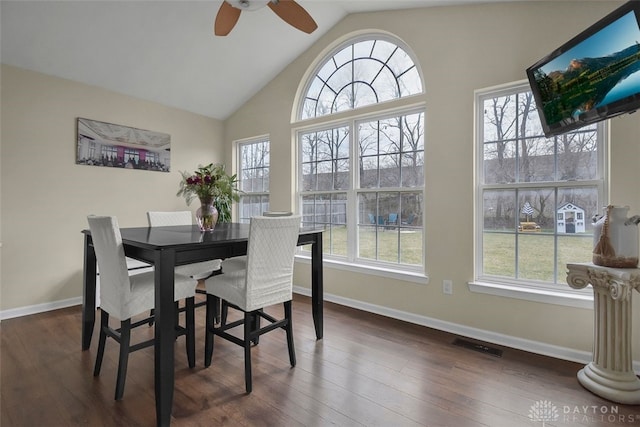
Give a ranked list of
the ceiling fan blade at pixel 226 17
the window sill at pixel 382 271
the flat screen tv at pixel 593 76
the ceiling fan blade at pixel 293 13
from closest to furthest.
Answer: the flat screen tv at pixel 593 76
the ceiling fan blade at pixel 293 13
the ceiling fan blade at pixel 226 17
the window sill at pixel 382 271

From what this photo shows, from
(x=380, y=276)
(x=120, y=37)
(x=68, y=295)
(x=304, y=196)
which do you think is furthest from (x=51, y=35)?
(x=380, y=276)

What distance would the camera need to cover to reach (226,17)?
2195mm

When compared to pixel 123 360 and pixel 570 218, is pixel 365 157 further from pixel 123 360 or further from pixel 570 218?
pixel 123 360

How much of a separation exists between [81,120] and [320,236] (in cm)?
305

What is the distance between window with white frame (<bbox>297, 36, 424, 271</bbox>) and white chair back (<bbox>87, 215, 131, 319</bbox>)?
225cm

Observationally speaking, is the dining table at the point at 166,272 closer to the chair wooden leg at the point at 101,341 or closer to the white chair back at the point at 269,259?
the white chair back at the point at 269,259

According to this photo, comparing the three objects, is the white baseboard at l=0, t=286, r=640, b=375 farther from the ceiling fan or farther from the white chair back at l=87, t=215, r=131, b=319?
the ceiling fan

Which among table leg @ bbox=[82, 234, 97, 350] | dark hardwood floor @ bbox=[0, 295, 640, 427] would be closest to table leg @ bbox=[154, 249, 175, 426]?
dark hardwood floor @ bbox=[0, 295, 640, 427]

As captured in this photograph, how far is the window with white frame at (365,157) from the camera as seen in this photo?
9.84ft

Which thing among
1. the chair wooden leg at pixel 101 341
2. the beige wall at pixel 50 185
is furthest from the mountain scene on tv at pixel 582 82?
the beige wall at pixel 50 185

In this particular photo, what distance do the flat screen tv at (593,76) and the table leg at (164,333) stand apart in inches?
98.8

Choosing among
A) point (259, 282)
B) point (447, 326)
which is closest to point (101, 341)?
point (259, 282)

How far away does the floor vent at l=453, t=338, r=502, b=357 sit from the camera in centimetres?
228

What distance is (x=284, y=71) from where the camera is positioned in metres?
4.00
